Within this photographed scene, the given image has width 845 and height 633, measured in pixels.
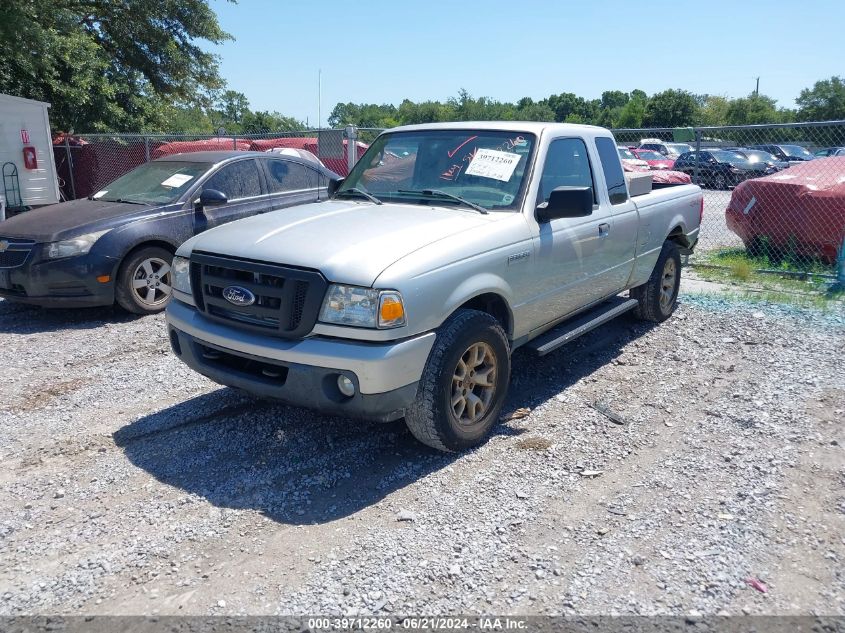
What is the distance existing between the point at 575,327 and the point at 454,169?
5.01ft

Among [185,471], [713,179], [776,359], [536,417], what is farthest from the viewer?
[713,179]

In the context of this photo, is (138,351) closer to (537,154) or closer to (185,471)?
(185,471)

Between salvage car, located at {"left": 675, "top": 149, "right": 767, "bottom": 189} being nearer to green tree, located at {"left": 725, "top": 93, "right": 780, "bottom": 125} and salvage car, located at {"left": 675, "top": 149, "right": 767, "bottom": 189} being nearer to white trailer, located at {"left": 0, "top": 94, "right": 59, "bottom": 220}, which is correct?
white trailer, located at {"left": 0, "top": 94, "right": 59, "bottom": 220}

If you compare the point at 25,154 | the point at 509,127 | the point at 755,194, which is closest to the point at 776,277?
the point at 755,194

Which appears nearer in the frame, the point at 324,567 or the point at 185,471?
the point at 324,567

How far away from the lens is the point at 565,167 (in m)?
5.12

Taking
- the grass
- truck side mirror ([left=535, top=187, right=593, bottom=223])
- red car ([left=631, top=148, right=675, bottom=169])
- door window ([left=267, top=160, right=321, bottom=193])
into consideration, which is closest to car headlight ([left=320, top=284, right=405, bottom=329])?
truck side mirror ([left=535, top=187, right=593, bottom=223])

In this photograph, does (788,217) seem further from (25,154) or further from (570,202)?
Result: (25,154)

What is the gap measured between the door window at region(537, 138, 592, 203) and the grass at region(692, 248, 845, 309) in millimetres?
3669

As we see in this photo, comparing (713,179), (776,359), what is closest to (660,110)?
(713,179)

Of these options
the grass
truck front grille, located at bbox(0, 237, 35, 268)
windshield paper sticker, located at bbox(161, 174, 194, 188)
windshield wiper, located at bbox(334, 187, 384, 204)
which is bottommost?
the grass

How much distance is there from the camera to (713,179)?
2033cm

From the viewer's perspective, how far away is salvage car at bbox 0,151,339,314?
22.0 feet

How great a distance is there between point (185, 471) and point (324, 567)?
1.31 meters
